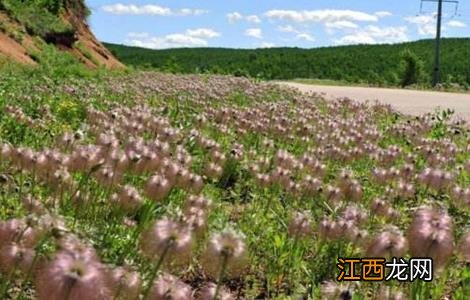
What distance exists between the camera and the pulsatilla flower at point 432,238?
3.50 metres

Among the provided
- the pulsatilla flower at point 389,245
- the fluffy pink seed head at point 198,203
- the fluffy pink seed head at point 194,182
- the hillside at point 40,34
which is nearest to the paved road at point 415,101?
the hillside at point 40,34

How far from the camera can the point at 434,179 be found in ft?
23.4

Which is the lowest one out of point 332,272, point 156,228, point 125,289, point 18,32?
point 332,272

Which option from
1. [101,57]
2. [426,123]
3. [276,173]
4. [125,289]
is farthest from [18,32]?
[125,289]

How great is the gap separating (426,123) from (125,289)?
12510 mm

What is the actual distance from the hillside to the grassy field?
22279mm

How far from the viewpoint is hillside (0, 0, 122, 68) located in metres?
36.3

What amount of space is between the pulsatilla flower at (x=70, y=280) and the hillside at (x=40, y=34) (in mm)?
29271

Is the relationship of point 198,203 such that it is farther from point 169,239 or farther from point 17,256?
point 169,239

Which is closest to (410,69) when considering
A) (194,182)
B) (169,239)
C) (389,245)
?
(194,182)

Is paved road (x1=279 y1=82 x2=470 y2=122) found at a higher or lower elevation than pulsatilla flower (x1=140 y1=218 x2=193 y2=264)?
higher

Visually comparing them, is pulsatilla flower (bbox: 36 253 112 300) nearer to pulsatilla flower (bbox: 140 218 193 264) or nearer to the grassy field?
the grassy field

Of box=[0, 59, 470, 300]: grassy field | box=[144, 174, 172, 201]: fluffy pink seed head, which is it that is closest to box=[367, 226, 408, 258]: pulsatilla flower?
box=[0, 59, 470, 300]: grassy field

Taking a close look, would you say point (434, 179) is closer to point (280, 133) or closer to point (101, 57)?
point (280, 133)
